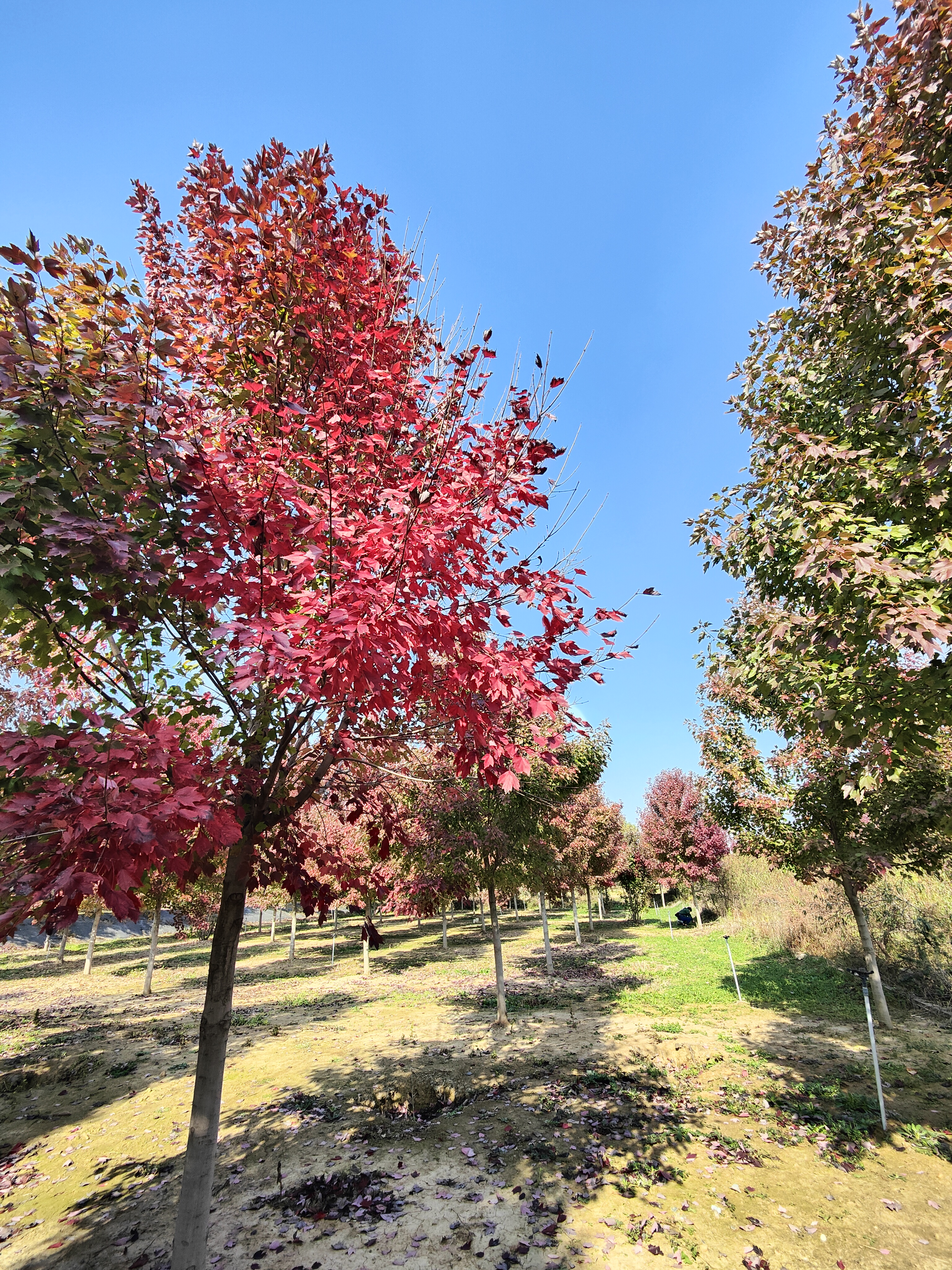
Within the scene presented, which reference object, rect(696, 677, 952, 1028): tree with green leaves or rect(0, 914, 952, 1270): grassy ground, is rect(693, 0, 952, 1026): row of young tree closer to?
rect(696, 677, 952, 1028): tree with green leaves

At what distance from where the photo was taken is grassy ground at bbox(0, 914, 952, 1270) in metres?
4.44

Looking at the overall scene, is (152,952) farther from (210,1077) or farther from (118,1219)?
(210,1077)

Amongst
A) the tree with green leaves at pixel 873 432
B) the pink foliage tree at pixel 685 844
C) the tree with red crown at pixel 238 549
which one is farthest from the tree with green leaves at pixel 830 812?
the pink foliage tree at pixel 685 844

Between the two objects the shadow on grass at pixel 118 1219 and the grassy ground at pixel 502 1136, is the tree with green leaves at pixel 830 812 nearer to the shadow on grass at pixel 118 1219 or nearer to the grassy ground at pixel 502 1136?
the grassy ground at pixel 502 1136

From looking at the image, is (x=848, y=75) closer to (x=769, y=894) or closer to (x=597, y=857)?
(x=769, y=894)

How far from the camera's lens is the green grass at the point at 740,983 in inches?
486

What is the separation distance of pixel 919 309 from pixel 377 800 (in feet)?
21.8

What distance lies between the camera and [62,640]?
2926 millimetres

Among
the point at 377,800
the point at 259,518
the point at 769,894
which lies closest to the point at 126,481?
the point at 259,518

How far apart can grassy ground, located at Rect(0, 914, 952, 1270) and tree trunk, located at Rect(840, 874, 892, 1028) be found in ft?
1.30

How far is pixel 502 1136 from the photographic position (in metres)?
6.26

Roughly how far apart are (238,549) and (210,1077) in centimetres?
352

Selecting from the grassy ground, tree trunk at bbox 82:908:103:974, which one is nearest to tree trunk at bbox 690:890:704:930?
the grassy ground

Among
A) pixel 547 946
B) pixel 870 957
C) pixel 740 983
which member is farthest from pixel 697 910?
pixel 870 957
